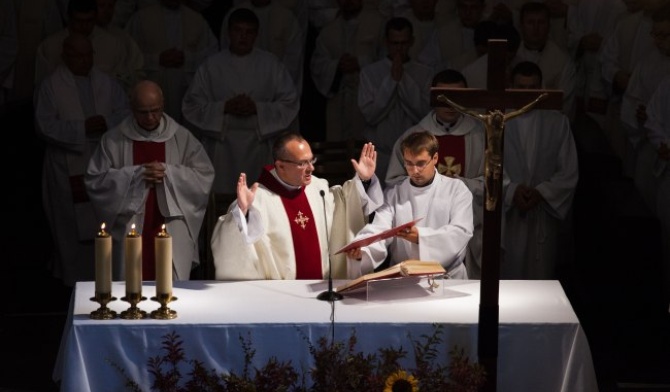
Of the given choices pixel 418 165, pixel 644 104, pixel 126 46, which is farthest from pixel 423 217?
pixel 126 46

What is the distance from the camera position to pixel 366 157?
852 cm

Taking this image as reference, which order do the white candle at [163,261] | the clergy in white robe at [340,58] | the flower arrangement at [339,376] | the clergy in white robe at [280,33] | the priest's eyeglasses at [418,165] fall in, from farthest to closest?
the clergy in white robe at [280,33] → the clergy in white robe at [340,58] → the priest's eyeglasses at [418,165] → the white candle at [163,261] → the flower arrangement at [339,376]

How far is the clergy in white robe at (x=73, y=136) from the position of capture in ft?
37.0

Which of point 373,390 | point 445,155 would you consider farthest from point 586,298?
point 373,390

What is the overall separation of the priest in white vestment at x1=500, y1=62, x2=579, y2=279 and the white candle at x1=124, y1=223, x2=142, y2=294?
4.33 meters

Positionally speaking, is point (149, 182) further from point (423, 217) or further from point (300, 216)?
point (423, 217)

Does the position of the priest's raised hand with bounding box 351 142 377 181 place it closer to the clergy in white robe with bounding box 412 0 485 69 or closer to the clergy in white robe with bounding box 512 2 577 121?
the clergy in white robe with bounding box 512 2 577 121

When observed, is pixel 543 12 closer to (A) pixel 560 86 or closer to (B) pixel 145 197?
(A) pixel 560 86

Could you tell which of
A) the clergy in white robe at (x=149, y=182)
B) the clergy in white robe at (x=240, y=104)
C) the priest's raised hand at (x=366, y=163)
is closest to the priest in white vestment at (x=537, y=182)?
the clergy in white robe at (x=240, y=104)

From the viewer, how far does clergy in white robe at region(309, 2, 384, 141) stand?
1300cm

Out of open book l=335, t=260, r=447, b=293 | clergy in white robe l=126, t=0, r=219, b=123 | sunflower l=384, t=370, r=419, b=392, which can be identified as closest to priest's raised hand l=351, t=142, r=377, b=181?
open book l=335, t=260, r=447, b=293

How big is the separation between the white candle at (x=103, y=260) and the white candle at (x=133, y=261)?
87 mm

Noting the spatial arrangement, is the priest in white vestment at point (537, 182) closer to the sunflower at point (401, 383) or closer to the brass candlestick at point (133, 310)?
the brass candlestick at point (133, 310)

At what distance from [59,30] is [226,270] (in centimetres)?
557
